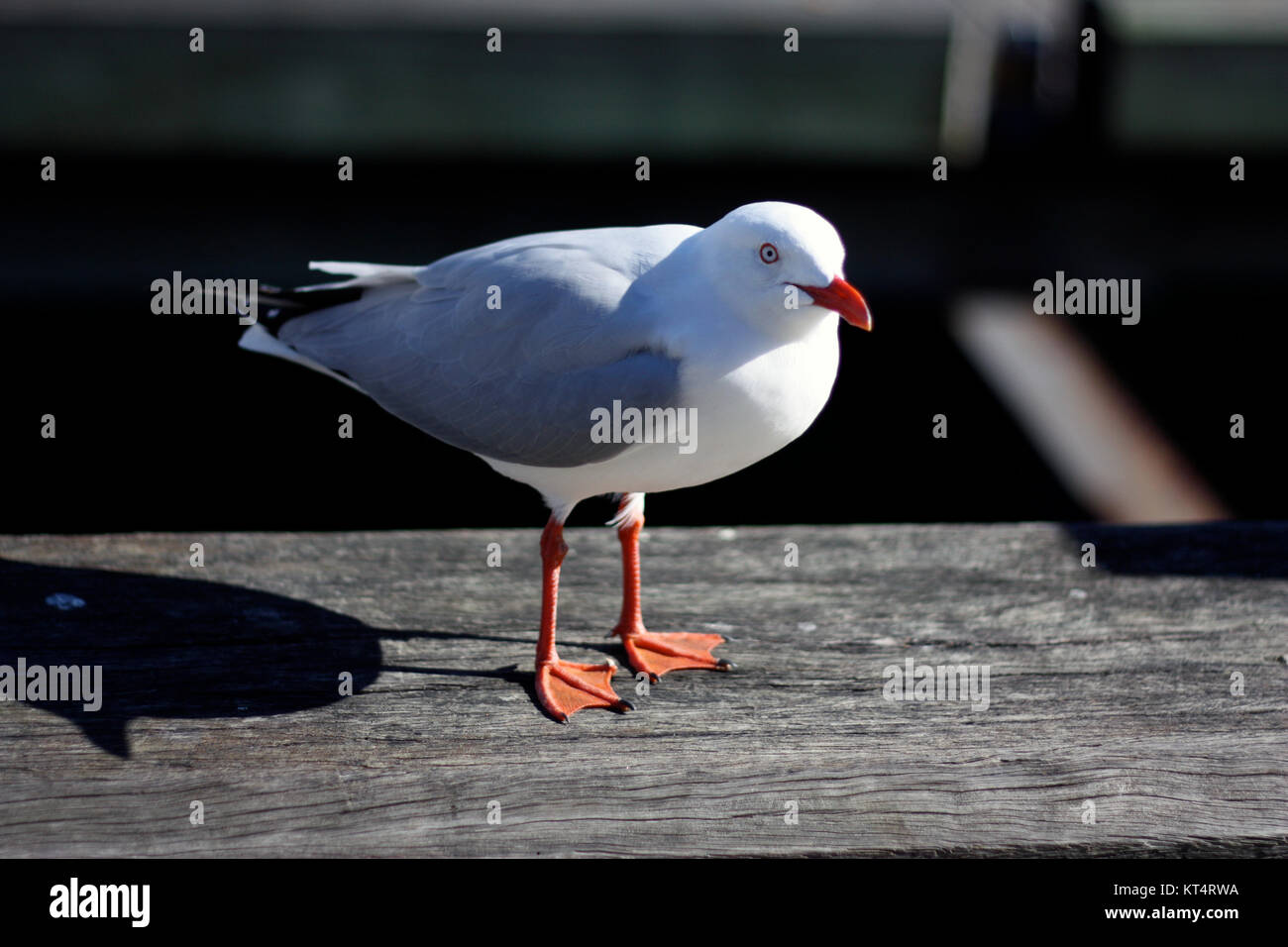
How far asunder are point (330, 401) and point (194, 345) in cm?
80

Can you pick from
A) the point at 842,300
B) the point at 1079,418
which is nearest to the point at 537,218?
the point at 1079,418

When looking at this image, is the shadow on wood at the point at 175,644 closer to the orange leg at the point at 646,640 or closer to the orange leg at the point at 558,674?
the orange leg at the point at 558,674

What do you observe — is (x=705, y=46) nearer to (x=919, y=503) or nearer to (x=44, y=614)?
(x=919, y=503)

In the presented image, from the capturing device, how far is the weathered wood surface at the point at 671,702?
2.68 m

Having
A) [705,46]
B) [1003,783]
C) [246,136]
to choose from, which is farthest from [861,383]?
[1003,783]

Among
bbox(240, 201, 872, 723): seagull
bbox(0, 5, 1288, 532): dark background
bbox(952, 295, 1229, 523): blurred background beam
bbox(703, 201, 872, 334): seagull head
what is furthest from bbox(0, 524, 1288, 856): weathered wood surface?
bbox(0, 5, 1288, 532): dark background

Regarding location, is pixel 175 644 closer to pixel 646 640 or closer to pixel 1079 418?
pixel 646 640

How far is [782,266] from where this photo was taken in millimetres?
2828

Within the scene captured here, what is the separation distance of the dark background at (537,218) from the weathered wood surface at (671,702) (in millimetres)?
2489

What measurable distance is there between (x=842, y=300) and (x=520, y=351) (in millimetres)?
773

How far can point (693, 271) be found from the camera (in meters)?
2.95

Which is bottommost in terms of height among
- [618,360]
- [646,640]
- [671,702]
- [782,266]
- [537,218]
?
[671,702]

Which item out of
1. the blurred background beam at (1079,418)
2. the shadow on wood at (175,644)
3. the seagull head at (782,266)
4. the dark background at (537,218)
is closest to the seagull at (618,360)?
the seagull head at (782,266)
